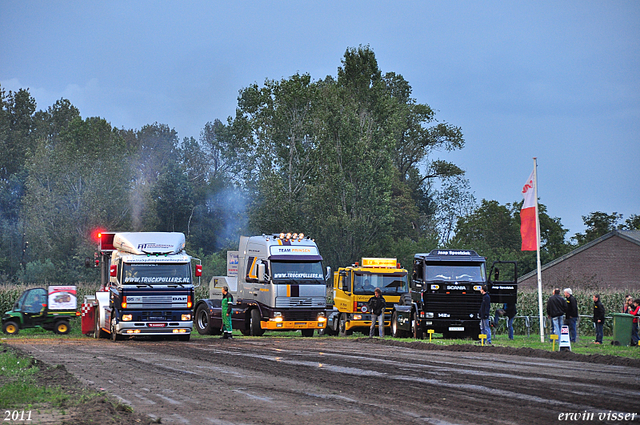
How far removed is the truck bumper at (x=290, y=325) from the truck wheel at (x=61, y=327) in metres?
10.6

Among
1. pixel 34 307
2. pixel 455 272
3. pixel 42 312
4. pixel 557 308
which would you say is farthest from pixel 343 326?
pixel 34 307

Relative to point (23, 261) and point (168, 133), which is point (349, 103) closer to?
point (23, 261)

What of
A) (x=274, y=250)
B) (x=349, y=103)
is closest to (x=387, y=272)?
(x=274, y=250)

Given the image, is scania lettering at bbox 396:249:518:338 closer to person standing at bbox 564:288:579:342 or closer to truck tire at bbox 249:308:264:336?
person standing at bbox 564:288:579:342

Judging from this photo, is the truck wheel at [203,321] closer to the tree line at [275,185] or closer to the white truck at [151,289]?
the white truck at [151,289]

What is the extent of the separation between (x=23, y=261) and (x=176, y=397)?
7044 cm

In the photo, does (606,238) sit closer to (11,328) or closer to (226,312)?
(226,312)

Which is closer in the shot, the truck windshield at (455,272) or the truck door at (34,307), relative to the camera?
the truck windshield at (455,272)

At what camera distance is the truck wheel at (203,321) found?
3250 cm

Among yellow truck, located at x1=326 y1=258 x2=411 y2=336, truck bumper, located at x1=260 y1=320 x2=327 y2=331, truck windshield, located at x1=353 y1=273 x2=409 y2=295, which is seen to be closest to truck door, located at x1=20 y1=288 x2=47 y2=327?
truck bumper, located at x1=260 y1=320 x2=327 y2=331

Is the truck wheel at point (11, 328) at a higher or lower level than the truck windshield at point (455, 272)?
lower

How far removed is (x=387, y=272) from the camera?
32375 millimetres

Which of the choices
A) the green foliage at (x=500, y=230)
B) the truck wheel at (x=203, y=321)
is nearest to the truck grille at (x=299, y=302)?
the truck wheel at (x=203, y=321)

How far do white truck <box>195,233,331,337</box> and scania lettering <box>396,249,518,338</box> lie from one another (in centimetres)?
401
